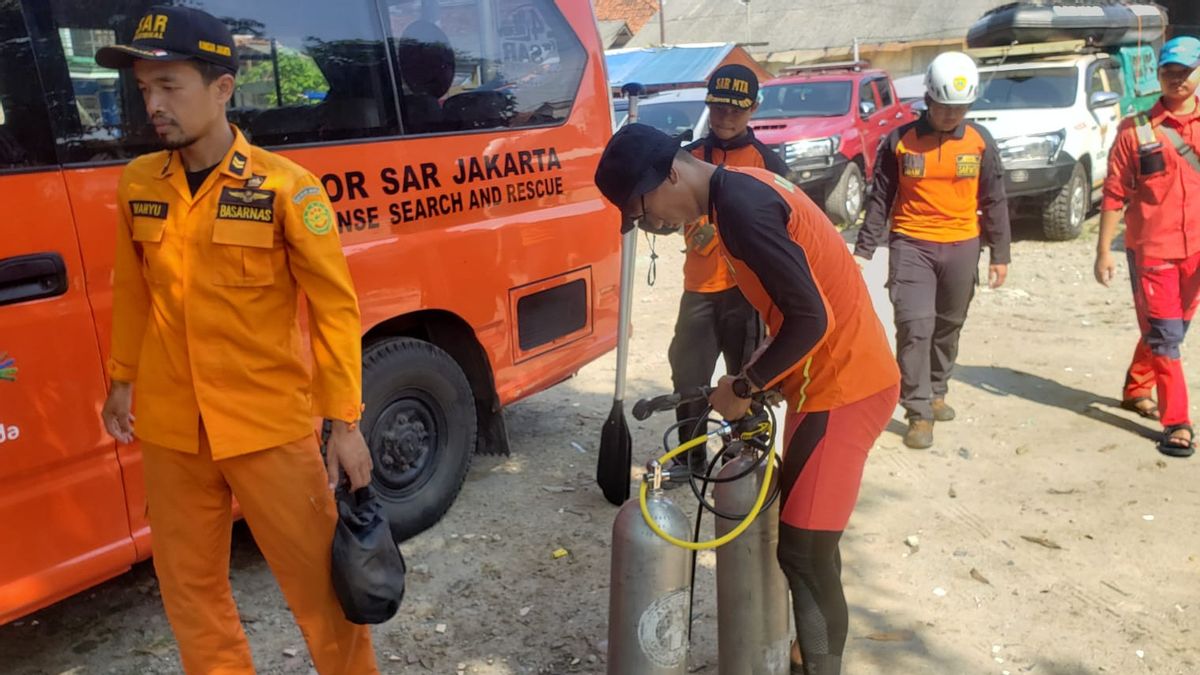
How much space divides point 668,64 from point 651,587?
68.7 ft

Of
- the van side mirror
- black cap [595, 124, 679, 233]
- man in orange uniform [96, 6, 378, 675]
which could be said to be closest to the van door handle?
man in orange uniform [96, 6, 378, 675]

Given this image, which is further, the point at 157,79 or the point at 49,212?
the point at 49,212

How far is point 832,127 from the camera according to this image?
40.4 feet

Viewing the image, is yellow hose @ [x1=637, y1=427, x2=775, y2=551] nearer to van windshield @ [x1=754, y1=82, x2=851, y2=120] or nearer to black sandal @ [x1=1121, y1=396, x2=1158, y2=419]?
black sandal @ [x1=1121, y1=396, x2=1158, y2=419]

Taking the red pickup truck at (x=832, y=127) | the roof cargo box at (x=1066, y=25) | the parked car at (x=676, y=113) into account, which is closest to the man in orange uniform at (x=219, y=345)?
the red pickup truck at (x=832, y=127)

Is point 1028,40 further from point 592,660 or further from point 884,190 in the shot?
point 592,660

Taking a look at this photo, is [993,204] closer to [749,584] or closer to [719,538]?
[749,584]

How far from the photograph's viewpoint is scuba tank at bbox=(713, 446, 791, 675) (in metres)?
2.80

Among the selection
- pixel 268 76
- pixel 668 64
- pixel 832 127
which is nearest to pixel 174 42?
pixel 268 76

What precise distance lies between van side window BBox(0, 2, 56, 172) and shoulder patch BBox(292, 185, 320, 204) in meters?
0.98

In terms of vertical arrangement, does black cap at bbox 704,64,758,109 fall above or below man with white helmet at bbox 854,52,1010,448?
above

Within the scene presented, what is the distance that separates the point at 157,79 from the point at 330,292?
2.09 ft

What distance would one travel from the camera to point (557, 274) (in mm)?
4562

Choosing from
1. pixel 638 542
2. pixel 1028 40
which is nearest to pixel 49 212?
pixel 638 542
